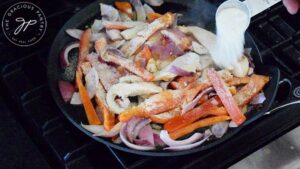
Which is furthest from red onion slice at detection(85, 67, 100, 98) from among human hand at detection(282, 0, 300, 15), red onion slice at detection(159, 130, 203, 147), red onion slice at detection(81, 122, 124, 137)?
human hand at detection(282, 0, 300, 15)

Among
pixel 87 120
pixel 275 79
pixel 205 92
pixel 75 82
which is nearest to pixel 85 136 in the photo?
pixel 87 120

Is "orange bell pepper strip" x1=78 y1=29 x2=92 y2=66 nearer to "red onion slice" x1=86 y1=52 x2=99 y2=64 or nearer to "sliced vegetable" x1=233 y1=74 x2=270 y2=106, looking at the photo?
"red onion slice" x1=86 y1=52 x2=99 y2=64

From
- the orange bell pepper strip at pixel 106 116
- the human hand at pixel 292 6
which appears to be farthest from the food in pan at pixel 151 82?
the human hand at pixel 292 6

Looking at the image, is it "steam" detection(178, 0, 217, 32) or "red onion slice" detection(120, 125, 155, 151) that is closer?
"red onion slice" detection(120, 125, 155, 151)

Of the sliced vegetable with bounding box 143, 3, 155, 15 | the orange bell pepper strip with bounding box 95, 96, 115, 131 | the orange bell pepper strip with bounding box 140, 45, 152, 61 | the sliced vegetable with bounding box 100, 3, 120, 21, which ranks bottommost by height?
the orange bell pepper strip with bounding box 95, 96, 115, 131

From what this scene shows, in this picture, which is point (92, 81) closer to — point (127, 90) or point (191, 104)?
point (127, 90)

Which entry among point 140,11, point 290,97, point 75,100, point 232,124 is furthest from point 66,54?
point 290,97

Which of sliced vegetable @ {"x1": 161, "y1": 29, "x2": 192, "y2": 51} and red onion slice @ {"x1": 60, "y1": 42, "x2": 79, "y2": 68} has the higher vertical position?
red onion slice @ {"x1": 60, "y1": 42, "x2": 79, "y2": 68}

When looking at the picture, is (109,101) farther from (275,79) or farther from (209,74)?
(275,79)
